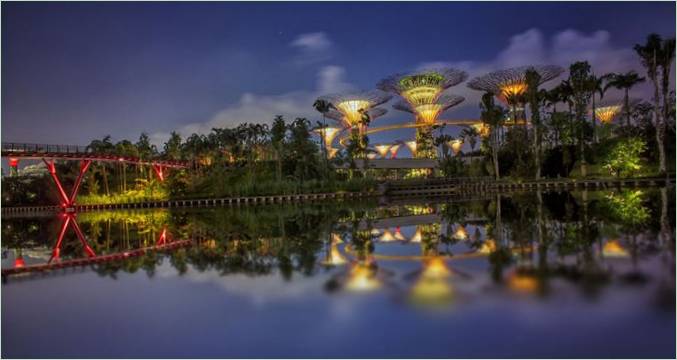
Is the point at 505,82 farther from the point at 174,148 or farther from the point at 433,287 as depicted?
the point at 433,287

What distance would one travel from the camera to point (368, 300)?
6461 millimetres

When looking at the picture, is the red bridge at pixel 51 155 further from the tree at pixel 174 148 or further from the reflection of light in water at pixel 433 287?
the reflection of light in water at pixel 433 287

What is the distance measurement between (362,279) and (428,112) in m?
76.8

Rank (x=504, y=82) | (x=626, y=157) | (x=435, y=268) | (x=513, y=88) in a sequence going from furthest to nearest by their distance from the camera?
(x=504, y=82) → (x=513, y=88) → (x=626, y=157) → (x=435, y=268)

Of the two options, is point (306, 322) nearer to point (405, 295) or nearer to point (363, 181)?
point (405, 295)

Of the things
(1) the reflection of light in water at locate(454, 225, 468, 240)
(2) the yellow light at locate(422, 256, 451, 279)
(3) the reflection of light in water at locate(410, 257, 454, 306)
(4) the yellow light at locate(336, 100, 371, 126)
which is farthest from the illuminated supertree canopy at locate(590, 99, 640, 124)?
(3) the reflection of light in water at locate(410, 257, 454, 306)

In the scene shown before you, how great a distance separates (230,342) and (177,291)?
2909 mm

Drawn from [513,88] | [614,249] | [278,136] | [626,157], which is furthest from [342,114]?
[614,249]

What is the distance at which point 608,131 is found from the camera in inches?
2419

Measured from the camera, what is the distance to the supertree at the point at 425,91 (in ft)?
258

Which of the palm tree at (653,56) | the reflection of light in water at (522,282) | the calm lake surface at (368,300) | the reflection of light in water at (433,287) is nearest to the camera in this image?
the calm lake surface at (368,300)

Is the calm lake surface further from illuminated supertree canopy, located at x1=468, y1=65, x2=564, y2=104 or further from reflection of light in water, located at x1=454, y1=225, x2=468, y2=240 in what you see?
illuminated supertree canopy, located at x1=468, y1=65, x2=564, y2=104

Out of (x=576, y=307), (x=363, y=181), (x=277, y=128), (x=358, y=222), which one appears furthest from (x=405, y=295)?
(x=277, y=128)

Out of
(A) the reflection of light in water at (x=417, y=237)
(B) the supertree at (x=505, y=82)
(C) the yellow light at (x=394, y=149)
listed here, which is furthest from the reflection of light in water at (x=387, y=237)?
(C) the yellow light at (x=394, y=149)
